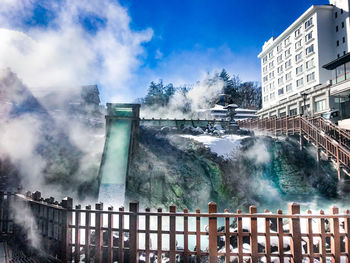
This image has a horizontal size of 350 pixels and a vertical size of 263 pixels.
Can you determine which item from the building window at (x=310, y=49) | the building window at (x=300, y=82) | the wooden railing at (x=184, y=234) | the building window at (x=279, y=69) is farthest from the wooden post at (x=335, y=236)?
the building window at (x=279, y=69)

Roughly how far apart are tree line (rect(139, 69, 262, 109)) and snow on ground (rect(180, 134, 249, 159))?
3550cm

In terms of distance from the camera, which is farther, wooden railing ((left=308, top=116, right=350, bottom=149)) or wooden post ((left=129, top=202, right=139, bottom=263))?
wooden railing ((left=308, top=116, right=350, bottom=149))

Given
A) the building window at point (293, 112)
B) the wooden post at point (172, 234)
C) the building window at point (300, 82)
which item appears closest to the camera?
the wooden post at point (172, 234)

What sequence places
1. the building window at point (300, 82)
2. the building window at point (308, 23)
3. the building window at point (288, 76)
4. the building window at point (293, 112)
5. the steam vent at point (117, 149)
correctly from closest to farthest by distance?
the steam vent at point (117, 149)
the building window at point (293, 112)
the building window at point (308, 23)
the building window at point (300, 82)
the building window at point (288, 76)

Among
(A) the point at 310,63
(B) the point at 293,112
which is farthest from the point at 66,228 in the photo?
(A) the point at 310,63

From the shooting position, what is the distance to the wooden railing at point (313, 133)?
12.5 m

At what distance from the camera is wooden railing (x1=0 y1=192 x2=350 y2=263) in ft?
13.8

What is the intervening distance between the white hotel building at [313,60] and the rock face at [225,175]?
11.5 metres

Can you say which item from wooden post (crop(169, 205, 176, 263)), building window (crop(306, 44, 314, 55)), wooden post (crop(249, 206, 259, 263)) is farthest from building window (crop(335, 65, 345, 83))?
wooden post (crop(169, 205, 176, 263))

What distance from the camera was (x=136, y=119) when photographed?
49.8 ft

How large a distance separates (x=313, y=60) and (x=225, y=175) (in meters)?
Result: 29.7

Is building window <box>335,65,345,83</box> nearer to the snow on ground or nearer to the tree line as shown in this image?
the snow on ground

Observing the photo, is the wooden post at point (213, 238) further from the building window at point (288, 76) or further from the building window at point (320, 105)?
the building window at point (288, 76)

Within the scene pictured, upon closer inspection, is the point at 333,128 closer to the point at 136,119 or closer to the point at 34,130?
the point at 136,119
